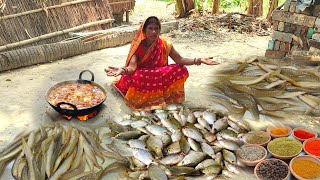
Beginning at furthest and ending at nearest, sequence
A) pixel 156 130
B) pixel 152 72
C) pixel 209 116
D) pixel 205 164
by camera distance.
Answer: pixel 152 72 < pixel 209 116 < pixel 156 130 < pixel 205 164

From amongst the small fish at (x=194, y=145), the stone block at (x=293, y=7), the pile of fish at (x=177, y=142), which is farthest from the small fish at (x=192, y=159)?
the stone block at (x=293, y=7)

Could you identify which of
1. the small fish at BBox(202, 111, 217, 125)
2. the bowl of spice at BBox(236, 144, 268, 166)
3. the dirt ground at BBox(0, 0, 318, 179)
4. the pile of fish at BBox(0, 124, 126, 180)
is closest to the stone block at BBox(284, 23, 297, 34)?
the dirt ground at BBox(0, 0, 318, 179)

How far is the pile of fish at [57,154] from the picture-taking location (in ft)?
10.7

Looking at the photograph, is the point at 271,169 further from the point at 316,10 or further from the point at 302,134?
the point at 316,10

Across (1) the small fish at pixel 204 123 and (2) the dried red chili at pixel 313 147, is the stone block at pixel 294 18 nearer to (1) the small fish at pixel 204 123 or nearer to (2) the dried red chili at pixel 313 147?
(2) the dried red chili at pixel 313 147

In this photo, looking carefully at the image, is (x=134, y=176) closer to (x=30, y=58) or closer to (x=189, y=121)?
(x=189, y=121)

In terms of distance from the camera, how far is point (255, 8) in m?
9.59

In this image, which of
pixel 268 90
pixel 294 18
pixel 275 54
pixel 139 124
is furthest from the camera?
pixel 275 54

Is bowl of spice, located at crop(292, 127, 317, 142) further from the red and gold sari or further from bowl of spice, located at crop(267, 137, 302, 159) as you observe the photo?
the red and gold sari

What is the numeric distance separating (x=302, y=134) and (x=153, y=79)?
1927mm

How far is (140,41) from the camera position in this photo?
4418 millimetres

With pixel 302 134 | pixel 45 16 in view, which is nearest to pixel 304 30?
pixel 302 134

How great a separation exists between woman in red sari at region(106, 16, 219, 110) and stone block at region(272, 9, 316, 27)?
2570 mm

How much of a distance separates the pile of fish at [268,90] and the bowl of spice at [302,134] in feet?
1.75
